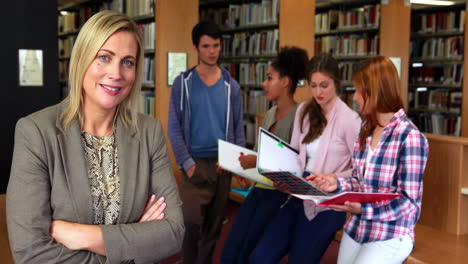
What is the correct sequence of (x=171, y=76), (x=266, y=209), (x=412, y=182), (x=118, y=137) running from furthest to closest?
1. (x=171, y=76)
2. (x=266, y=209)
3. (x=412, y=182)
4. (x=118, y=137)

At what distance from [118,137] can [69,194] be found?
0.79 feet

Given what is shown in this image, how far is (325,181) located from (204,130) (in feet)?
3.85

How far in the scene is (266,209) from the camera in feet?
10.1

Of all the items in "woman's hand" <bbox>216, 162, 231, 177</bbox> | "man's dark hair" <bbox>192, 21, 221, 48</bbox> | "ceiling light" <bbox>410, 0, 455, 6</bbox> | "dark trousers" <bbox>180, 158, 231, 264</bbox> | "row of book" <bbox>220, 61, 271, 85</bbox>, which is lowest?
"dark trousers" <bbox>180, 158, 231, 264</bbox>

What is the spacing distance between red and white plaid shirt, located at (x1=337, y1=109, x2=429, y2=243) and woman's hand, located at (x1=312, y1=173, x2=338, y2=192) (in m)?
0.20

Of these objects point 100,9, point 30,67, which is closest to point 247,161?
point 30,67

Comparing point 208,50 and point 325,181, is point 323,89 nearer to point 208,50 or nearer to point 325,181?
point 325,181

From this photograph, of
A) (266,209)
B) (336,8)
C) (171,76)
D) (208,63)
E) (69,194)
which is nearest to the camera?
(69,194)

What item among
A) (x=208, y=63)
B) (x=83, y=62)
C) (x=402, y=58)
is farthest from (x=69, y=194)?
(x=402, y=58)

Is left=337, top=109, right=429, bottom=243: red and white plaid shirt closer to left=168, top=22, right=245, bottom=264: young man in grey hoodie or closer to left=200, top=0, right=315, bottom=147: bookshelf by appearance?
left=168, top=22, right=245, bottom=264: young man in grey hoodie

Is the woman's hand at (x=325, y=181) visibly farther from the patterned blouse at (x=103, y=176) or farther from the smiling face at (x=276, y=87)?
the patterned blouse at (x=103, y=176)

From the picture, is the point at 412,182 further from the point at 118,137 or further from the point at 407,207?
the point at 118,137

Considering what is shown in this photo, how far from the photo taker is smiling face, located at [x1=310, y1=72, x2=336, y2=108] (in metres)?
2.93

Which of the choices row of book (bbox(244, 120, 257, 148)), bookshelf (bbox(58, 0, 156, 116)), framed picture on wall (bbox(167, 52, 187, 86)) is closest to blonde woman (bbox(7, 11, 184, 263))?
bookshelf (bbox(58, 0, 156, 116))
